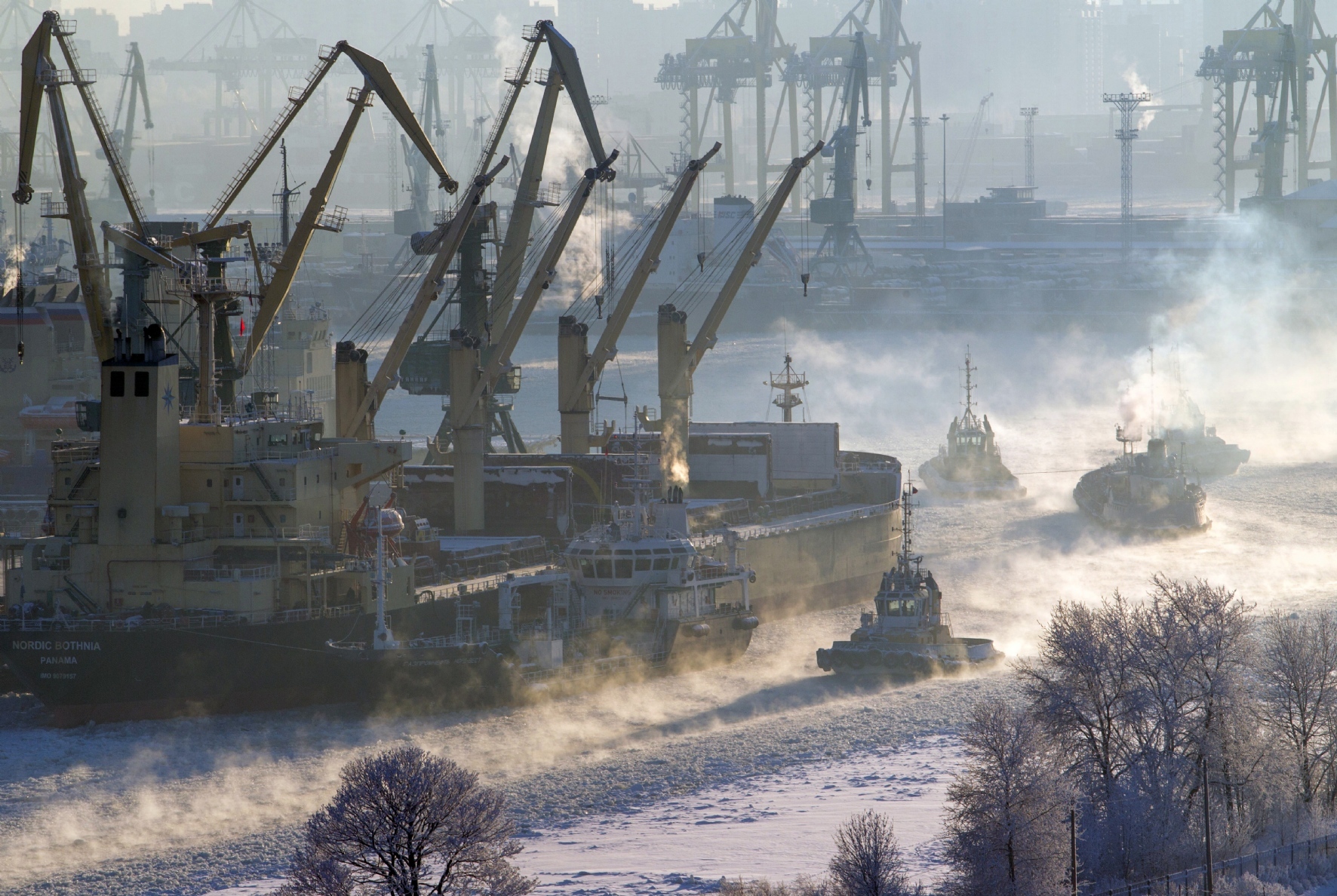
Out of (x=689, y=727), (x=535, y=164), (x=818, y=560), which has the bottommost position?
(x=689, y=727)

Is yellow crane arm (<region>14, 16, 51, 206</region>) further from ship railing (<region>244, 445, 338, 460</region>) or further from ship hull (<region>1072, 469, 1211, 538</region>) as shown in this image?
ship hull (<region>1072, 469, 1211, 538</region>)

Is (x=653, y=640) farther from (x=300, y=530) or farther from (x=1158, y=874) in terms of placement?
(x=1158, y=874)

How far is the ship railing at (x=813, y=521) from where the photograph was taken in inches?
1410

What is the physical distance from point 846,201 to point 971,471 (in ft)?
175

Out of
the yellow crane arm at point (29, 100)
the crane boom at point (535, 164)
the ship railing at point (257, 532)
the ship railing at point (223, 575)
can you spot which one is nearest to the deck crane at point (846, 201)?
the crane boom at point (535, 164)

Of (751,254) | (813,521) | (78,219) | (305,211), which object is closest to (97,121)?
(78,219)

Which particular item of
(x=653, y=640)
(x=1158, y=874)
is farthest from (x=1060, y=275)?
(x=1158, y=874)

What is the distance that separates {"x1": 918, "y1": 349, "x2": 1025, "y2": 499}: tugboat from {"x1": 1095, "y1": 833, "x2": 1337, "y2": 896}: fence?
31.6 m

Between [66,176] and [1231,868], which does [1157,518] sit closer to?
[1231,868]

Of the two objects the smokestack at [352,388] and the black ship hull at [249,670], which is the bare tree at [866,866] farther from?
the smokestack at [352,388]

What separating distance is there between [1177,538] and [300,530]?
82.0 feet

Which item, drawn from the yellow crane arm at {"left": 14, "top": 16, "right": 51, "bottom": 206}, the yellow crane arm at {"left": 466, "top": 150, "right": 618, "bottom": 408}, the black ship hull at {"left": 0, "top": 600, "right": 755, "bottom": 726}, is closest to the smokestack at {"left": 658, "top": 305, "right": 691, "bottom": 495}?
the yellow crane arm at {"left": 466, "top": 150, "right": 618, "bottom": 408}

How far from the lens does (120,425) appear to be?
2617 centimetres

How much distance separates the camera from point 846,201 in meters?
103
